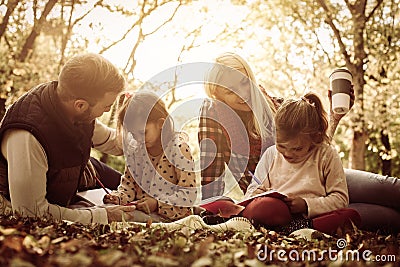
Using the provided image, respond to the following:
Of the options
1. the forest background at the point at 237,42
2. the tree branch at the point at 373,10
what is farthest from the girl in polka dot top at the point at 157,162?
the tree branch at the point at 373,10

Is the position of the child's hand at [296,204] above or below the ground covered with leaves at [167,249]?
below

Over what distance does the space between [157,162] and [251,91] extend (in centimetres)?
89

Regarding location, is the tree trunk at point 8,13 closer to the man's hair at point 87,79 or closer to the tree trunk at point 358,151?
the man's hair at point 87,79

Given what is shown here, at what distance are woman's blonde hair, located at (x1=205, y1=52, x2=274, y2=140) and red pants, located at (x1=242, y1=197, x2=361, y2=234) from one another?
0.99m

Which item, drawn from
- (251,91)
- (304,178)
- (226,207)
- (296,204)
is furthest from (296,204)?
(251,91)

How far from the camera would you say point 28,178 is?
2.76 meters

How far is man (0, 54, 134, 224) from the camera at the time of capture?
279 cm

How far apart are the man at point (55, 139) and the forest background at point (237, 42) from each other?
4452 millimetres

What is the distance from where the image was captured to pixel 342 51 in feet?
29.0

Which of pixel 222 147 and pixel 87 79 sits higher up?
pixel 87 79

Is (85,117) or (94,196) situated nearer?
(85,117)

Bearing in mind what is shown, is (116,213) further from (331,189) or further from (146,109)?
(331,189)

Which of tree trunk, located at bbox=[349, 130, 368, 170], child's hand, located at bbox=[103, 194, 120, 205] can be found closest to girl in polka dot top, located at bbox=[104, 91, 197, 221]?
child's hand, located at bbox=[103, 194, 120, 205]

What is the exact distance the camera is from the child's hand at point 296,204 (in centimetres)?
290
